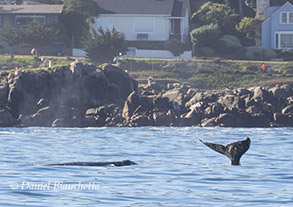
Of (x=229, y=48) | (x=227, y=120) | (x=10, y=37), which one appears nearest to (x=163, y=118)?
(x=227, y=120)

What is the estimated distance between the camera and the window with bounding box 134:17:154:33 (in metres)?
87.1

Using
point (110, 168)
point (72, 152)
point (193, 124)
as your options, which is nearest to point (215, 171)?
point (110, 168)

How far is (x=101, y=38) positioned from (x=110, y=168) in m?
52.5

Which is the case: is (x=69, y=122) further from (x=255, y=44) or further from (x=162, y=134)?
(x=255, y=44)

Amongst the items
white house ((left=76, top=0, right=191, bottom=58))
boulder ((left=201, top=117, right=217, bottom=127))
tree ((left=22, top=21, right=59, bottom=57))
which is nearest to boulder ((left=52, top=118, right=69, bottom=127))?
boulder ((left=201, top=117, right=217, bottom=127))

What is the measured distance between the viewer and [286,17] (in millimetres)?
87562

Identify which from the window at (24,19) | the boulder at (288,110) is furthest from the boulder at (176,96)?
the window at (24,19)

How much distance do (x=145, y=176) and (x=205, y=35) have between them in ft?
200

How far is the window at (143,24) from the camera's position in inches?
3428

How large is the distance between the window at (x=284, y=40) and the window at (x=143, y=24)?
15004 millimetres

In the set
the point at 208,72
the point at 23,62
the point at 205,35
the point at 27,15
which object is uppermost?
the point at 27,15

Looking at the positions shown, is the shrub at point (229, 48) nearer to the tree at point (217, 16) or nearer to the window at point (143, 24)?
the tree at point (217, 16)

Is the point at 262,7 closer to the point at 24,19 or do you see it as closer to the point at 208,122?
the point at 24,19

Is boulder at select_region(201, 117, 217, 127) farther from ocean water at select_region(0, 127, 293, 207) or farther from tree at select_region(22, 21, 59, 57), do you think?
tree at select_region(22, 21, 59, 57)
